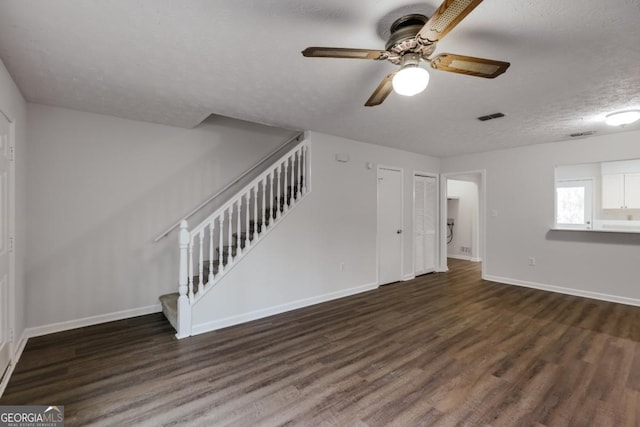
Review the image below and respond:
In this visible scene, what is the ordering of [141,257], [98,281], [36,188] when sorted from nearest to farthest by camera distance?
[36,188]
[98,281]
[141,257]

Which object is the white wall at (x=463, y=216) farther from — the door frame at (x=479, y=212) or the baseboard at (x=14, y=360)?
the baseboard at (x=14, y=360)

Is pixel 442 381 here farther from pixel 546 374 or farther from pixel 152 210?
pixel 152 210

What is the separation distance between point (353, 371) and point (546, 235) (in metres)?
4.33

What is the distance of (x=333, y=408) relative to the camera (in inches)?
73.7

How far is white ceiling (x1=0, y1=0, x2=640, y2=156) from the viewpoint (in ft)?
5.24

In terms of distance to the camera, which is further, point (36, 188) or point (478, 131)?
point (478, 131)

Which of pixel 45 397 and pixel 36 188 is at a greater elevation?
pixel 36 188

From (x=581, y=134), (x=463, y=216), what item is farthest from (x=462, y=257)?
(x=581, y=134)

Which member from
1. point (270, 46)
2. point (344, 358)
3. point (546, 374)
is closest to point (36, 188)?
point (270, 46)

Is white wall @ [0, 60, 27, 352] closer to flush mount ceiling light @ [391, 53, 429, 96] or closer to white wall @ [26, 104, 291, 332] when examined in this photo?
white wall @ [26, 104, 291, 332]

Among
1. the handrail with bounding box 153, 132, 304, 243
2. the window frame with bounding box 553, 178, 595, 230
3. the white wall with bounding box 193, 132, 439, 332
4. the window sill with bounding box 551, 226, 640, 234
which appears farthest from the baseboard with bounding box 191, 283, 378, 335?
the window frame with bounding box 553, 178, 595, 230

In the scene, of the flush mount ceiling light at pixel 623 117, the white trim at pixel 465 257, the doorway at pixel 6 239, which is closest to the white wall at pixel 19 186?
the doorway at pixel 6 239

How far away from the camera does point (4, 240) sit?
7.15 feet

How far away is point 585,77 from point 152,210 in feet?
15.3
